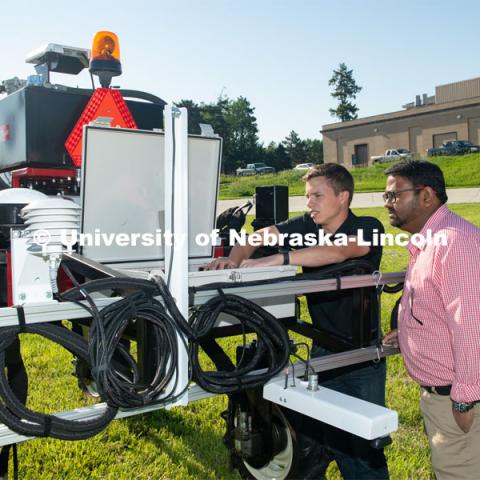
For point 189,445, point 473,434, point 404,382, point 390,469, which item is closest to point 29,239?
point 473,434

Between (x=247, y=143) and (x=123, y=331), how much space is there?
238 ft

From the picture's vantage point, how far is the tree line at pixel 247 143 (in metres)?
68.4

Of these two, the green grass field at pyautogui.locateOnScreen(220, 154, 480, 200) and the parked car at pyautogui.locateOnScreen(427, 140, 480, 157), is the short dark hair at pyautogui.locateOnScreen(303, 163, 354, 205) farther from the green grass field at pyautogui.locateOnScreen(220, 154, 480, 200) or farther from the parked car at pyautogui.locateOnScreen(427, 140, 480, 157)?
the parked car at pyautogui.locateOnScreen(427, 140, 480, 157)

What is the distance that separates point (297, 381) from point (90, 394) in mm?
2746

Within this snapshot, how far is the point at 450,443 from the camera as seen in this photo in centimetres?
269

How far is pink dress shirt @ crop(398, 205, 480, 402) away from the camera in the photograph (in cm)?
240

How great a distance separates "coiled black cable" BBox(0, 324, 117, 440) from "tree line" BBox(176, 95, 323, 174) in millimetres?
63242

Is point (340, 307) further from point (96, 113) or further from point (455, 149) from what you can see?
point (455, 149)

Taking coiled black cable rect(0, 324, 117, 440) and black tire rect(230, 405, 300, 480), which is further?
black tire rect(230, 405, 300, 480)

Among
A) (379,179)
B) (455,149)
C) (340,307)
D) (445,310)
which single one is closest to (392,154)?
(455,149)

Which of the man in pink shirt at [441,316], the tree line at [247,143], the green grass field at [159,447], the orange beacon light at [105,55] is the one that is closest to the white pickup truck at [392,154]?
the tree line at [247,143]

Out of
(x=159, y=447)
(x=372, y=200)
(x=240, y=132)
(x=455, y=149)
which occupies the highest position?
(x=240, y=132)

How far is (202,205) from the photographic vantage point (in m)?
3.47

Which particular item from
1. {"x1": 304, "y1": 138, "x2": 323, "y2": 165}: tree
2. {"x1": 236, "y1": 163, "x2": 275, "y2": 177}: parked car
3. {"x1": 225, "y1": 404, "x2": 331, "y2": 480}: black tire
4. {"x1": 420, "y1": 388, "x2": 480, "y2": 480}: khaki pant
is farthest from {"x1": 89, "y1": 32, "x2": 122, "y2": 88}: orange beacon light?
{"x1": 304, "y1": 138, "x2": 323, "y2": 165}: tree
